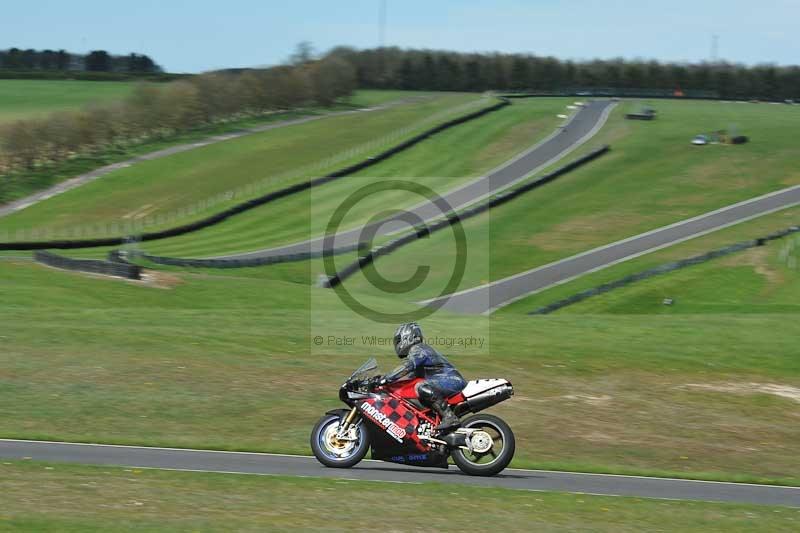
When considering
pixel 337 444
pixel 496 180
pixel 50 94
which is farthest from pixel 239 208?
pixel 50 94

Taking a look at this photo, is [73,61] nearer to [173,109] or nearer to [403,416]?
[173,109]

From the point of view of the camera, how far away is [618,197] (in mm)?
82812

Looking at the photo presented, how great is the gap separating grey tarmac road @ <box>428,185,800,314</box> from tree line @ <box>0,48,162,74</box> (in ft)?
403

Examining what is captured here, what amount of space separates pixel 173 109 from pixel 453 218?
56.7m

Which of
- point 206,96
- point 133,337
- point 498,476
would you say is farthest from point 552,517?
point 206,96

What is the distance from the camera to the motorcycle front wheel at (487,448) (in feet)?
50.8

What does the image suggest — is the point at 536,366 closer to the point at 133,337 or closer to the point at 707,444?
the point at 707,444

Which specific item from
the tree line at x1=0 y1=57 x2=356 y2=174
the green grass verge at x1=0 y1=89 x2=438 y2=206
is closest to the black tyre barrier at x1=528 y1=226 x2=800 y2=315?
the green grass verge at x1=0 y1=89 x2=438 y2=206

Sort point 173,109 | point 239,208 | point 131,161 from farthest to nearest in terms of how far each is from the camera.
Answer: point 173,109 < point 131,161 < point 239,208

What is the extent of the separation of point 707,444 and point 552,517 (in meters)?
8.12

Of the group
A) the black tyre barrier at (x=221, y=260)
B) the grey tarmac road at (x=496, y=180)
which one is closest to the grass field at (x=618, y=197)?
the grey tarmac road at (x=496, y=180)

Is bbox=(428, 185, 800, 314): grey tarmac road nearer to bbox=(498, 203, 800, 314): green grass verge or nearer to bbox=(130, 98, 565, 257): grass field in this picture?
bbox=(498, 203, 800, 314): green grass verge

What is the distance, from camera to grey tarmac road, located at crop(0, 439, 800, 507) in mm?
15573

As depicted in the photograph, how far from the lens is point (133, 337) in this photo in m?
28.0
